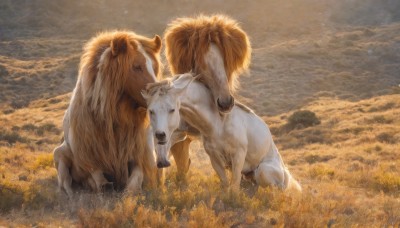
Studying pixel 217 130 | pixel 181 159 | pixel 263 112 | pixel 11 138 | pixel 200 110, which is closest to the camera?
pixel 200 110

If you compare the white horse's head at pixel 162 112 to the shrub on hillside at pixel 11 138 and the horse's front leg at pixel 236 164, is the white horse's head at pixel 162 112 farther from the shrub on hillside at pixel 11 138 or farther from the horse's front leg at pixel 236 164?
the shrub on hillside at pixel 11 138

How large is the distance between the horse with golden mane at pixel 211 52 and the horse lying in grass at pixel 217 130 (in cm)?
23

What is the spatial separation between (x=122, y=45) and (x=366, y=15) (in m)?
55.9

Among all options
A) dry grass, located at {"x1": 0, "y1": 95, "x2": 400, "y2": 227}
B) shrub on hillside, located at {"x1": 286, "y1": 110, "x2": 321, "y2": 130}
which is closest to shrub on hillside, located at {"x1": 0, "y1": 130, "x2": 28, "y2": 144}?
dry grass, located at {"x1": 0, "y1": 95, "x2": 400, "y2": 227}

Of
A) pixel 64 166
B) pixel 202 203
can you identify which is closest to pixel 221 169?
pixel 202 203

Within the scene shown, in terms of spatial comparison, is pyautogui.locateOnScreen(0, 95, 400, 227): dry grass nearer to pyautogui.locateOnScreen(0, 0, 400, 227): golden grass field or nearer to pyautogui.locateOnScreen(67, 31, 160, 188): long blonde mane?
pyautogui.locateOnScreen(0, 0, 400, 227): golden grass field

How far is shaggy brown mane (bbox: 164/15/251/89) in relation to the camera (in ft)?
20.2

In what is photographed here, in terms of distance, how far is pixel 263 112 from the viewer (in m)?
23.6

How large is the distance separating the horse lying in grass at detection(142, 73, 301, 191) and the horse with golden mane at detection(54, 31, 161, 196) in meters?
0.44

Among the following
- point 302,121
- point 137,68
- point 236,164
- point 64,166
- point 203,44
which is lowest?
point 302,121

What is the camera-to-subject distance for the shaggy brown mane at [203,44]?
617cm

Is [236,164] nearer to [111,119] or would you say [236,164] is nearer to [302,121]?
[111,119]

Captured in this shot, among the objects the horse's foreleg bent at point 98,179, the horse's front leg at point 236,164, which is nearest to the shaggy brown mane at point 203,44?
the horse's front leg at point 236,164

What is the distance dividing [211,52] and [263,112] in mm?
17832
